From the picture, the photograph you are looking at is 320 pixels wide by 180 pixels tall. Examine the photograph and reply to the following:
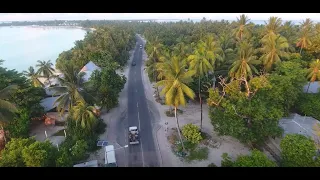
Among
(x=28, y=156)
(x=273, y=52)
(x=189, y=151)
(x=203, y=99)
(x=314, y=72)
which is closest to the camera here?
(x=28, y=156)

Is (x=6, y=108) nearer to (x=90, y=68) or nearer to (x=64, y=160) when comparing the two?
(x=64, y=160)

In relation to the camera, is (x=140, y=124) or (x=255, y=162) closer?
(x=255, y=162)

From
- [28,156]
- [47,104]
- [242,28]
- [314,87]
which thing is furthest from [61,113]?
[242,28]

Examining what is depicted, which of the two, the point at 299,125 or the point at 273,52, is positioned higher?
the point at 273,52

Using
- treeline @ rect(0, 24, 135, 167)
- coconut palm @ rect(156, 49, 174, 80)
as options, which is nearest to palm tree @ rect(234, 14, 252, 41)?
coconut palm @ rect(156, 49, 174, 80)

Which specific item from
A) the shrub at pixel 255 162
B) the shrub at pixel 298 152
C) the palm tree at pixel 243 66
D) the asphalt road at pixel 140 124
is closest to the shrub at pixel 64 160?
the asphalt road at pixel 140 124

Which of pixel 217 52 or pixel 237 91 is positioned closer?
pixel 237 91
